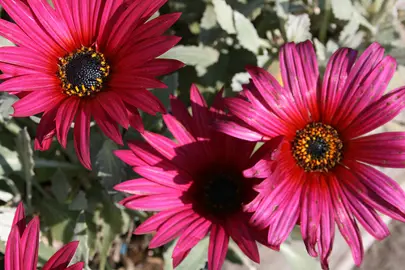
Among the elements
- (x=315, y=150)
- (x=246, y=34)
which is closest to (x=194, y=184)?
(x=315, y=150)

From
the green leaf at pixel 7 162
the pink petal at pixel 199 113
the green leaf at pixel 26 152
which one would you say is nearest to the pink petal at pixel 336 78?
the pink petal at pixel 199 113

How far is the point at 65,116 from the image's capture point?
105 centimetres

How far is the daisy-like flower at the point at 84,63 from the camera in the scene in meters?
1.02

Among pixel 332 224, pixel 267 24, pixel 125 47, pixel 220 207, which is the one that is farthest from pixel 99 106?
pixel 267 24

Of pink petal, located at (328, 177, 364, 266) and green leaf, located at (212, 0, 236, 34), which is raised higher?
green leaf, located at (212, 0, 236, 34)

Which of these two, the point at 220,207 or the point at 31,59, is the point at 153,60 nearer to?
the point at 31,59

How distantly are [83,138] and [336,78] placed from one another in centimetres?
57

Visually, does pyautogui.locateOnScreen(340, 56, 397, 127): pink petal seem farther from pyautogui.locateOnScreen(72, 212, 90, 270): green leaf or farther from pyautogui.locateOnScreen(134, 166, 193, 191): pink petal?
pyautogui.locateOnScreen(72, 212, 90, 270): green leaf

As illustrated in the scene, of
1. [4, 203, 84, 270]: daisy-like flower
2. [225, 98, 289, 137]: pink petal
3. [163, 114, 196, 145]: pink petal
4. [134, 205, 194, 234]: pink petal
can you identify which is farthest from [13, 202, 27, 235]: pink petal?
[225, 98, 289, 137]: pink petal

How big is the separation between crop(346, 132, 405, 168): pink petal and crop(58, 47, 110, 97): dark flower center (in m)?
0.60

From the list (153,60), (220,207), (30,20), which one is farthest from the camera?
(220,207)

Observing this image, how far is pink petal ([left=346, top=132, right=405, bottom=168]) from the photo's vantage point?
1072mm

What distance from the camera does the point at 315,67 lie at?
45.1 inches

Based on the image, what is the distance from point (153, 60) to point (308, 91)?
37cm
